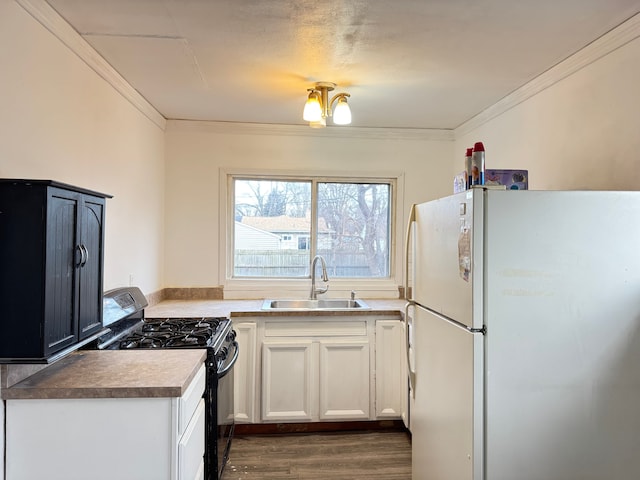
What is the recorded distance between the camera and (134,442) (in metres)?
1.37

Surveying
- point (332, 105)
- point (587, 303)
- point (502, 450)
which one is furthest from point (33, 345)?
point (332, 105)

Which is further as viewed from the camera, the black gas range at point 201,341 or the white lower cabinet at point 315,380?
the white lower cabinet at point 315,380

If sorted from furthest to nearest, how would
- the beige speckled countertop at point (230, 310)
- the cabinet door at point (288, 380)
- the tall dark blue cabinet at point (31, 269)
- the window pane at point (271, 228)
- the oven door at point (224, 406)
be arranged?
the window pane at point (271, 228), the cabinet door at point (288, 380), the beige speckled countertop at point (230, 310), the oven door at point (224, 406), the tall dark blue cabinet at point (31, 269)

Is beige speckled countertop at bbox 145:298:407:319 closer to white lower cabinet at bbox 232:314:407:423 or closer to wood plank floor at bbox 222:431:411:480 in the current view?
white lower cabinet at bbox 232:314:407:423

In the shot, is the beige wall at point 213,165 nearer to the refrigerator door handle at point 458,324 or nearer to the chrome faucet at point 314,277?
the chrome faucet at point 314,277

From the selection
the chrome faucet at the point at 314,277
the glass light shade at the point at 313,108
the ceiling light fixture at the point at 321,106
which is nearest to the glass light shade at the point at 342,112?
the ceiling light fixture at the point at 321,106

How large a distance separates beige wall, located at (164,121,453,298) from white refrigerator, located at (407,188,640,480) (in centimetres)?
206

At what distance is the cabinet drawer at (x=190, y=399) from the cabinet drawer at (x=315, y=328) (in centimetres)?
107

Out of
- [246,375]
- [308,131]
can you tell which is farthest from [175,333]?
[308,131]

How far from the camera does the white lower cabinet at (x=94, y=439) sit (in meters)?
1.33

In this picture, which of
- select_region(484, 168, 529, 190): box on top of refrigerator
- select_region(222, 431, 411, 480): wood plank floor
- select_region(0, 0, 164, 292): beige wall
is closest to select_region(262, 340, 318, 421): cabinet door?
select_region(222, 431, 411, 480): wood plank floor

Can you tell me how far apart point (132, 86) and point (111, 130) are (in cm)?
39

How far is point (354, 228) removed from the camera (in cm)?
353

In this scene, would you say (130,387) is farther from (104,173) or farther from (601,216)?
(601,216)
